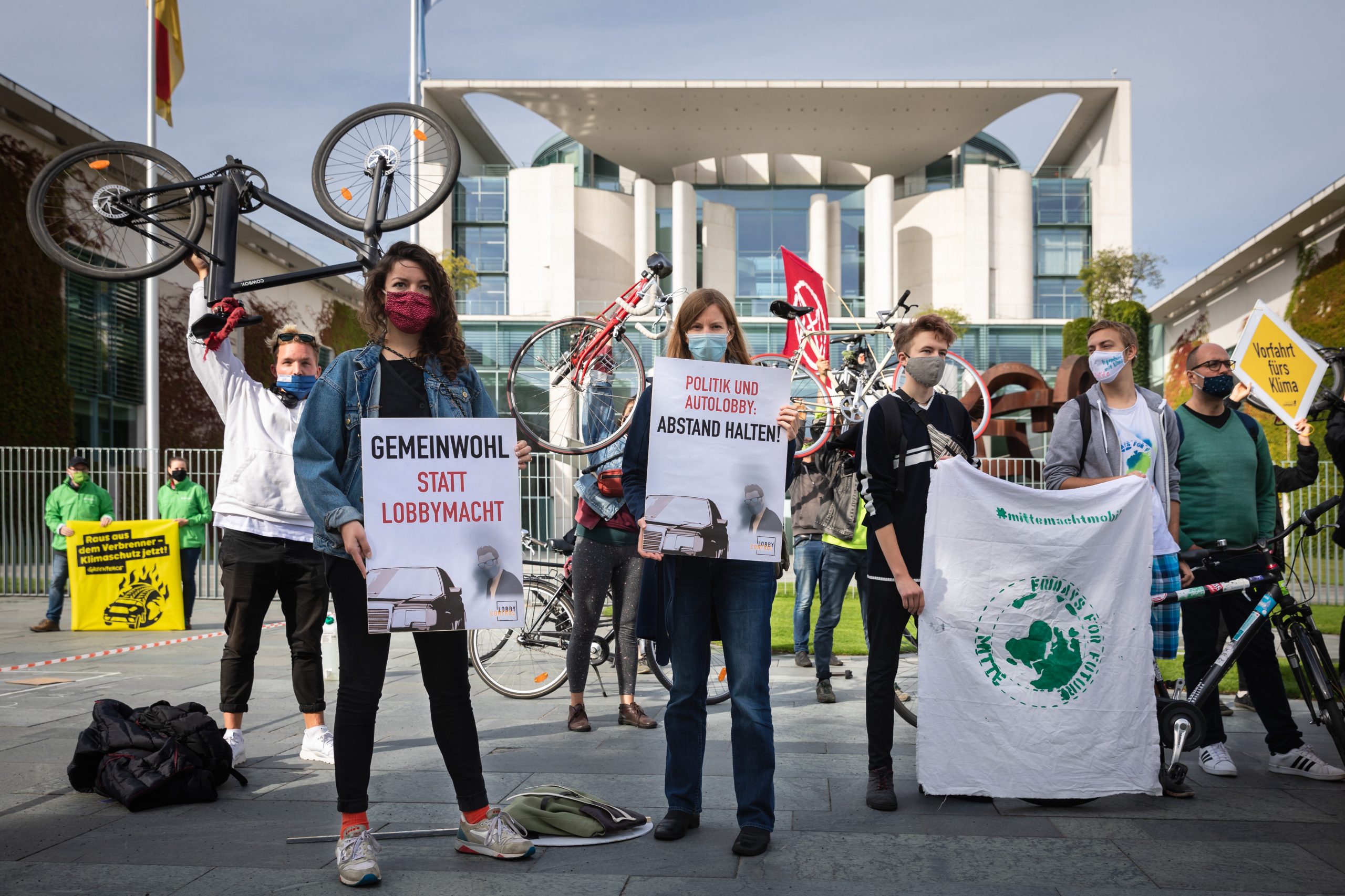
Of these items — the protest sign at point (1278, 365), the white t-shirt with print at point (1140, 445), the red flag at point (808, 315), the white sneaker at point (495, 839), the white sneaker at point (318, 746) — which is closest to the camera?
the white sneaker at point (495, 839)

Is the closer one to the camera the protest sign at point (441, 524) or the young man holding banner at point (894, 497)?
the protest sign at point (441, 524)

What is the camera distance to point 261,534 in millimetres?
4746

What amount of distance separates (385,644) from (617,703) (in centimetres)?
350

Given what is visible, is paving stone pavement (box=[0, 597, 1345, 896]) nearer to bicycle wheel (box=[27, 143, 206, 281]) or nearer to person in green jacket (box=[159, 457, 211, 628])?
bicycle wheel (box=[27, 143, 206, 281])

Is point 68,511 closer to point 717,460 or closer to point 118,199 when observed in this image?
point 118,199

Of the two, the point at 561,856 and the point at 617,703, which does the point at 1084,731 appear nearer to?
the point at 561,856

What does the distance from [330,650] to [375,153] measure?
3299 millimetres

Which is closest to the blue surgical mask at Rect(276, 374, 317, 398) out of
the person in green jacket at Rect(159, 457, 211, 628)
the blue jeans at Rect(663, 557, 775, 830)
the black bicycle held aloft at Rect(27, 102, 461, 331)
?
the black bicycle held aloft at Rect(27, 102, 461, 331)

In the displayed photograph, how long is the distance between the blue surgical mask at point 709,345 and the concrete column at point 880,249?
43161mm

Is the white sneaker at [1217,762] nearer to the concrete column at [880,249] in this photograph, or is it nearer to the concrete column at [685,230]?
the concrete column at [685,230]

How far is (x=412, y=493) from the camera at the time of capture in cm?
333

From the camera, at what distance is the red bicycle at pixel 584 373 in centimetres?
696

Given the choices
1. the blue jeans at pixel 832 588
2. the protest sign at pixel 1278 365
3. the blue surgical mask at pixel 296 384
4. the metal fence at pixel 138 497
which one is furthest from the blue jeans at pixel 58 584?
the protest sign at pixel 1278 365

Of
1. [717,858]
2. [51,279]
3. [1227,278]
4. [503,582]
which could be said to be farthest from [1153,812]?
[1227,278]
